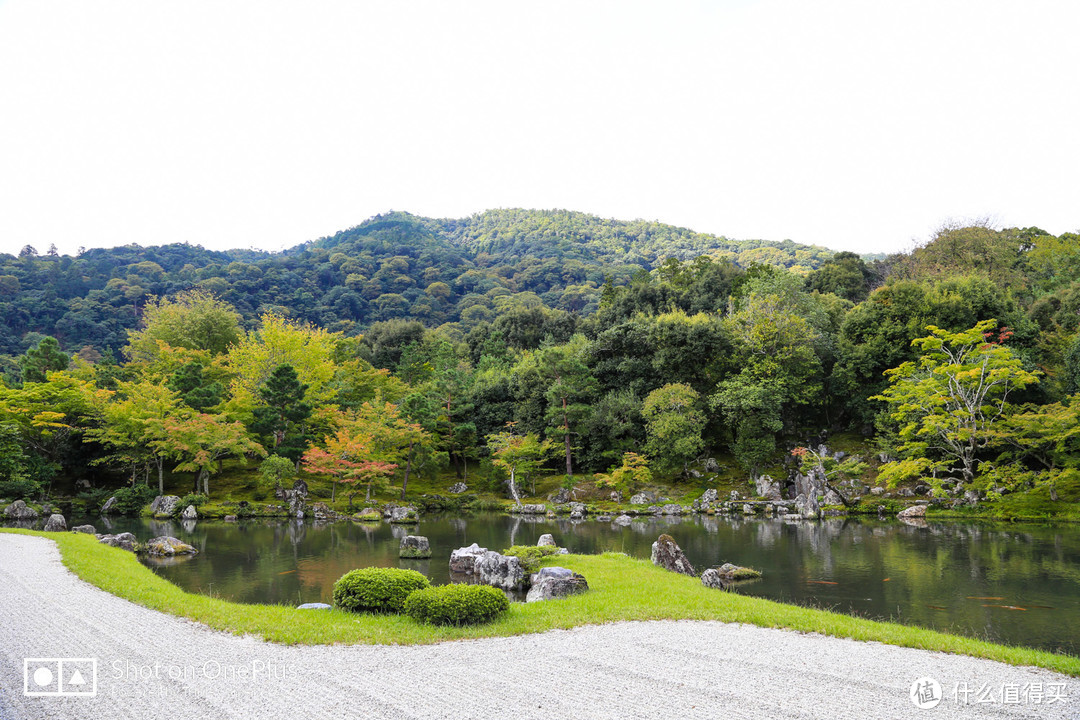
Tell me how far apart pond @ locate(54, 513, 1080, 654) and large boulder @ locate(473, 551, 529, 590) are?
47.0 inches

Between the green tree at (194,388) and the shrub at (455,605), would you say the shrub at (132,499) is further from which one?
the shrub at (455,605)

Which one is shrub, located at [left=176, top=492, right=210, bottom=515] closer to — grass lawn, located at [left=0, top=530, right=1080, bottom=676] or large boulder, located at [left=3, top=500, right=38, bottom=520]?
large boulder, located at [left=3, top=500, right=38, bottom=520]

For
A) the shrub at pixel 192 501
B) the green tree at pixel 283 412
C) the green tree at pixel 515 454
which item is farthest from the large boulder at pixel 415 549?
the green tree at pixel 283 412

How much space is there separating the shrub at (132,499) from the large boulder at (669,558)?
25.6m

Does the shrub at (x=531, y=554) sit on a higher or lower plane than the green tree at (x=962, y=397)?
lower

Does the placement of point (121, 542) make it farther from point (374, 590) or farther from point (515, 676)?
point (515, 676)

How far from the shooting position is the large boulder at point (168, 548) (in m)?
17.4

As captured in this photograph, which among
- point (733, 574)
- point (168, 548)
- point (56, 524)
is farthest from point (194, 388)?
point (733, 574)

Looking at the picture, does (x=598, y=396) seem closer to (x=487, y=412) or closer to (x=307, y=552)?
(x=487, y=412)

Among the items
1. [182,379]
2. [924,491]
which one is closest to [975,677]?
[924,491]

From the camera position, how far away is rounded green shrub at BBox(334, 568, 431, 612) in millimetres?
9109

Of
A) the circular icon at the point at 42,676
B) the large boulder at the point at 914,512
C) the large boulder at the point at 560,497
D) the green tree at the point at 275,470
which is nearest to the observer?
the circular icon at the point at 42,676

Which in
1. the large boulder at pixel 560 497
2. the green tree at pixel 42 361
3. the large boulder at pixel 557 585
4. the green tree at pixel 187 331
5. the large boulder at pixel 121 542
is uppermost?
the green tree at pixel 187 331

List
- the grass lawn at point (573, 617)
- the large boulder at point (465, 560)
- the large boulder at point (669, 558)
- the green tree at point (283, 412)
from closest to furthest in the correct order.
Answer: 1. the grass lawn at point (573, 617)
2. the large boulder at point (669, 558)
3. the large boulder at point (465, 560)
4. the green tree at point (283, 412)
